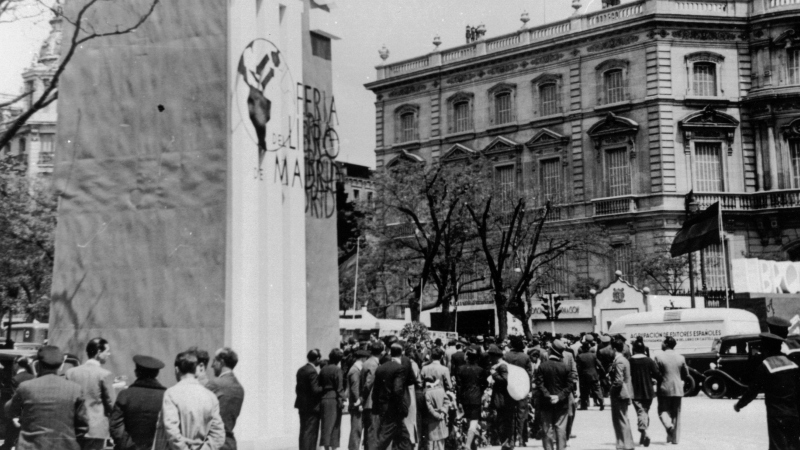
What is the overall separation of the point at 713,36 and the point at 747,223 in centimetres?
885

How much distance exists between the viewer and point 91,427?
29.5ft

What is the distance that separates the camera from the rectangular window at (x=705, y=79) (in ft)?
144

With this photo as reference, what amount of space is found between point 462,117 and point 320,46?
1356 inches

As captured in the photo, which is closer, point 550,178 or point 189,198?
point 189,198

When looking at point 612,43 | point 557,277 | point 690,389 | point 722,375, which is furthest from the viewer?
point 557,277

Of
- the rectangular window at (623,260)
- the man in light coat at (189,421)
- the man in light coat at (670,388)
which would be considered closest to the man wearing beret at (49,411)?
the man in light coat at (189,421)

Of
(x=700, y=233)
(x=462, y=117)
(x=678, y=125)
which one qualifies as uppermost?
(x=462, y=117)

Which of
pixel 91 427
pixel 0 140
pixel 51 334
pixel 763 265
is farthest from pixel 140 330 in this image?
pixel 763 265

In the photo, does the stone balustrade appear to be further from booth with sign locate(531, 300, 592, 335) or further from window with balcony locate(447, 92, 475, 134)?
booth with sign locate(531, 300, 592, 335)

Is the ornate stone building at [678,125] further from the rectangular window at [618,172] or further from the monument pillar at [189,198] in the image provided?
the monument pillar at [189,198]

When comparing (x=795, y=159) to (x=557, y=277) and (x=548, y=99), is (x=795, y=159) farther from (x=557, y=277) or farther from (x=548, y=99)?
(x=557, y=277)

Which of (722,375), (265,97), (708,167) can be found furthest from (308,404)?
(708,167)

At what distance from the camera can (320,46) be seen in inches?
653

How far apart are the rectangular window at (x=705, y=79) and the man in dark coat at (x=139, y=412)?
39997mm
